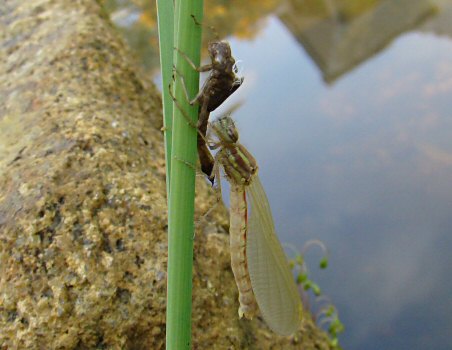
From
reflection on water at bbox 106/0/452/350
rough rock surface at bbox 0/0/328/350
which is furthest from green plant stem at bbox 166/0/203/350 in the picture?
reflection on water at bbox 106/0/452/350

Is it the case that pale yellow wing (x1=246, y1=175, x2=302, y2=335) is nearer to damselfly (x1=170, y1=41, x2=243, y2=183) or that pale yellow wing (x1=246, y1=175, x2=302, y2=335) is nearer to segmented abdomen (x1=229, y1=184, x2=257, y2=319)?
segmented abdomen (x1=229, y1=184, x2=257, y2=319)

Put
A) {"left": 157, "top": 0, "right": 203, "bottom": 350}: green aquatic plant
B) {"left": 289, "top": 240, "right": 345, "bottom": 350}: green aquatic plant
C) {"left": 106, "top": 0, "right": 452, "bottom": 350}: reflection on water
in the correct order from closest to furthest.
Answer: {"left": 157, "top": 0, "right": 203, "bottom": 350}: green aquatic plant
{"left": 289, "top": 240, "right": 345, "bottom": 350}: green aquatic plant
{"left": 106, "top": 0, "right": 452, "bottom": 350}: reflection on water

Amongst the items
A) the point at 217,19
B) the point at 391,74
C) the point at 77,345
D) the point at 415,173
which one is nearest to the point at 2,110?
the point at 77,345

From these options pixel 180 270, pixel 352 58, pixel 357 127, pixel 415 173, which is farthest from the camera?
pixel 352 58

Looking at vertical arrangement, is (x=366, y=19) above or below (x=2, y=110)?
above

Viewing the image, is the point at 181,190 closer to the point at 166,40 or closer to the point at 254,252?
the point at 166,40

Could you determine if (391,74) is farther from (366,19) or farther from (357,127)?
(366,19)
